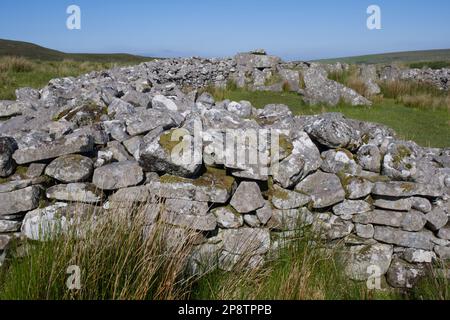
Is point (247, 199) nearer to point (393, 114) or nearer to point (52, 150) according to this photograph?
point (52, 150)

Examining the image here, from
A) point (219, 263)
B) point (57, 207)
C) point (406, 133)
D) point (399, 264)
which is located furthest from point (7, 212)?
point (406, 133)

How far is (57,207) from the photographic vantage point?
339 cm

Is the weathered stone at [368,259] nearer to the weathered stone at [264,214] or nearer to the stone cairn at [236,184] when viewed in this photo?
the stone cairn at [236,184]

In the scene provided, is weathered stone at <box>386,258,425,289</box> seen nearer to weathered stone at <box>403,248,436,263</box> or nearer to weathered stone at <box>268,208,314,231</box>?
weathered stone at <box>403,248,436,263</box>

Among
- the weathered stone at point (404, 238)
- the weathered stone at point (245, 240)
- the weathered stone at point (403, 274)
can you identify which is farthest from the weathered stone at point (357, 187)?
the weathered stone at point (245, 240)

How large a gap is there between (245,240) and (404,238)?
1.62 m

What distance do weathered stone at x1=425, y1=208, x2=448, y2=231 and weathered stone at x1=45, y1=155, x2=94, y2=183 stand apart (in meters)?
3.32

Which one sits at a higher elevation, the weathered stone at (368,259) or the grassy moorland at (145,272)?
the grassy moorland at (145,272)

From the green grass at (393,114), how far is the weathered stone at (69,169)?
18.6ft

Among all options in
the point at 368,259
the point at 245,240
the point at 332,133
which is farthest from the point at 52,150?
the point at 368,259

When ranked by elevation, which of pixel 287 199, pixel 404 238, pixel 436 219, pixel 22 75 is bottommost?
pixel 404 238

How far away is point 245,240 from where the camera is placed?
11.7ft

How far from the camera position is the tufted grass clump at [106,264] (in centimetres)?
250
